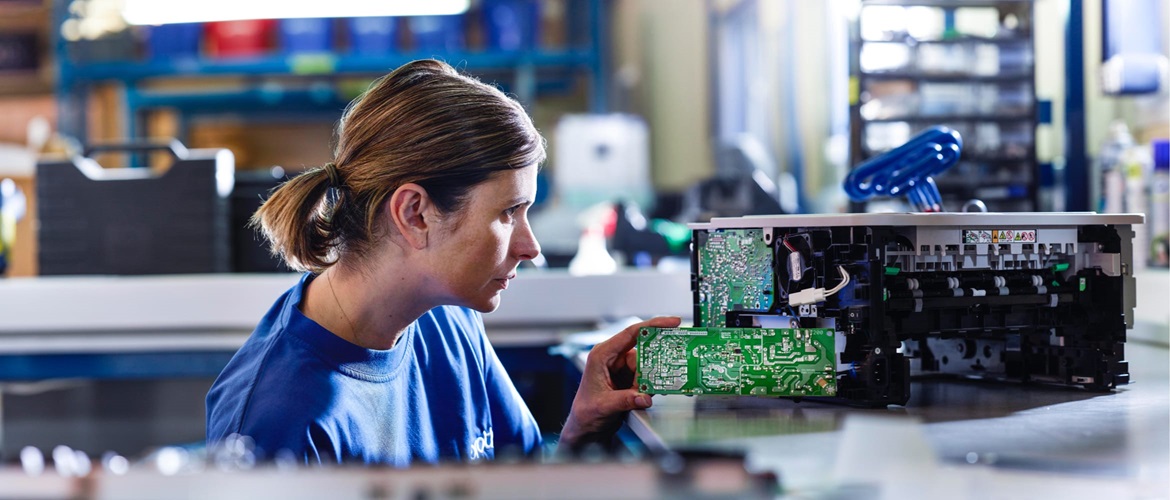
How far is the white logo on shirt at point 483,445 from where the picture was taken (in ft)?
4.41

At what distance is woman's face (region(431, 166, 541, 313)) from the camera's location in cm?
121

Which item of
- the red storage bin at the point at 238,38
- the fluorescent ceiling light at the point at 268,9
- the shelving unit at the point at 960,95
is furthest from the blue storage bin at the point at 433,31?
the shelving unit at the point at 960,95

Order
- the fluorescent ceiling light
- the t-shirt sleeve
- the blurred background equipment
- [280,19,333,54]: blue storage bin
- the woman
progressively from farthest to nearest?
[280,19,333,54]: blue storage bin → the fluorescent ceiling light → the blurred background equipment → the t-shirt sleeve → the woman

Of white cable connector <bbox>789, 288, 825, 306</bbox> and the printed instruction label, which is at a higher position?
the printed instruction label

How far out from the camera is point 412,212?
120 cm

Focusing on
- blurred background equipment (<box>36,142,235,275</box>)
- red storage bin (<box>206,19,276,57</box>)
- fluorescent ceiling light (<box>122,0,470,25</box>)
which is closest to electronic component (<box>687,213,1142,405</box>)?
blurred background equipment (<box>36,142,235,275</box>)

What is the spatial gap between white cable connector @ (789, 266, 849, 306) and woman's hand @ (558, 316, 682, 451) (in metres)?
0.18

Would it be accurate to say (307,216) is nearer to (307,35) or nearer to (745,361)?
(745,361)

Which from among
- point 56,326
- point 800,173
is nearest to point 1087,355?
point 56,326

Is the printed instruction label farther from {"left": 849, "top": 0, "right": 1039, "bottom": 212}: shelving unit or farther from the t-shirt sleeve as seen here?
{"left": 849, "top": 0, "right": 1039, "bottom": 212}: shelving unit

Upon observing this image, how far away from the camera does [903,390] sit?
1.07 m

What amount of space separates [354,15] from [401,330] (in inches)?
149

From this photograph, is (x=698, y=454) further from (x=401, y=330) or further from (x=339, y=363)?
(x=401, y=330)

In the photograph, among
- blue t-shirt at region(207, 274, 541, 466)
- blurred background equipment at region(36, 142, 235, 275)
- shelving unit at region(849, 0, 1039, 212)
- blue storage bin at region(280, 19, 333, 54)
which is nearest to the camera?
blue t-shirt at region(207, 274, 541, 466)
